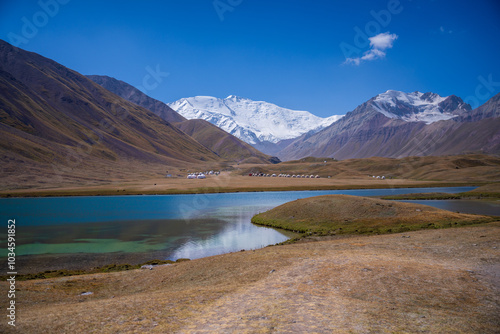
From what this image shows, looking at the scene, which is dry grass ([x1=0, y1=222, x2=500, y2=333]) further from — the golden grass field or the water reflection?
the water reflection

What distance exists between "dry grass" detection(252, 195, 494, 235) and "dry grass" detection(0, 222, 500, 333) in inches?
618

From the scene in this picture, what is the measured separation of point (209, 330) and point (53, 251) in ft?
105

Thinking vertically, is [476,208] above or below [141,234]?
above

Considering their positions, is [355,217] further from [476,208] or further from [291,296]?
[476,208]

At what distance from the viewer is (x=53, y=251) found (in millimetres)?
34531

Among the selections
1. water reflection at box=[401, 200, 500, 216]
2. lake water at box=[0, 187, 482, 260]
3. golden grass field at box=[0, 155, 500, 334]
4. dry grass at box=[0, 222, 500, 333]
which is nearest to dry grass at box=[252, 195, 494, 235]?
lake water at box=[0, 187, 482, 260]

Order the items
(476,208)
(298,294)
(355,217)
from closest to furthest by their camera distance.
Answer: (298,294) → (355,217) → (476,208)

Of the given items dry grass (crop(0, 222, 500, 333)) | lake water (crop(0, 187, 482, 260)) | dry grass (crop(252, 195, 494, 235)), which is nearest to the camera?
dry grass (crop(0, 222, 500, 333))

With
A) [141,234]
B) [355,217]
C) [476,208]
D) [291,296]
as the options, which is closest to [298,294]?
[291,296]

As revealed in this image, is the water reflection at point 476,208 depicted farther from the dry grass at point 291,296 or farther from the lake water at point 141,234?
the dry grass at point 291,296

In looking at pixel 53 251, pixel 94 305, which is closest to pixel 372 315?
pixel 94 305

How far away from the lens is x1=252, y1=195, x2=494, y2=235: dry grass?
128ft

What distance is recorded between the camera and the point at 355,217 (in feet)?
149

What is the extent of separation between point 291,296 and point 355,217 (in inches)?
1366
